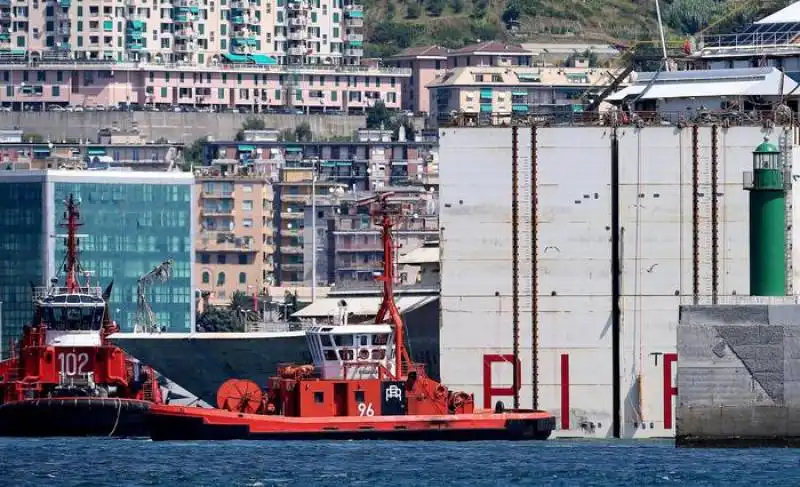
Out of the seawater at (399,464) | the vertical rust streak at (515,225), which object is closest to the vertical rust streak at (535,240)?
the vertical rust streak at (515,225)

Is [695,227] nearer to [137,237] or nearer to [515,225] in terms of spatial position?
[515,225]

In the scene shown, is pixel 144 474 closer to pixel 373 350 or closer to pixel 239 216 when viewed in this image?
pixel 373 350

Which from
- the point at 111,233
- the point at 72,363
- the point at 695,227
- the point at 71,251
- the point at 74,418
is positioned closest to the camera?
the point at 695,227

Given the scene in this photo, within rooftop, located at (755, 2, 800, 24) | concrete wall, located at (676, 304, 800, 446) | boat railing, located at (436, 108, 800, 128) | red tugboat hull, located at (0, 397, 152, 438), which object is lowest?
red tugboat hull, located at (0, 397, 152, 438)

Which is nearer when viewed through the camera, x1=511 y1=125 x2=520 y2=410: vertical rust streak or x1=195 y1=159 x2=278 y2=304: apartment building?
x1=511 y1=125 x2=520 y2=410: vertical rust streak

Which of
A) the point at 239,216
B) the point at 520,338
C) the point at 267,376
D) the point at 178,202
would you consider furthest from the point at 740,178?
the point at 239,216

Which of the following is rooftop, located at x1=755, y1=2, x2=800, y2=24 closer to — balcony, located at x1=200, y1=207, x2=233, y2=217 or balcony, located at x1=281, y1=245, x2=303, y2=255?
balcony, located at x1=200, y1=207, x2=233, y2=217

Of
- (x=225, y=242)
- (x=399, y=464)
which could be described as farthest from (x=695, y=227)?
(x=225, y=242)

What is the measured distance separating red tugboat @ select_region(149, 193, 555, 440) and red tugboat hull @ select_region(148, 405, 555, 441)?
0.08ft

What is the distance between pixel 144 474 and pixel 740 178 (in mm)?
19661

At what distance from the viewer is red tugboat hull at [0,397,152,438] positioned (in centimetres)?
9969

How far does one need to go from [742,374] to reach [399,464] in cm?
767

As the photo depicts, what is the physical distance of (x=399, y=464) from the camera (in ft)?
255

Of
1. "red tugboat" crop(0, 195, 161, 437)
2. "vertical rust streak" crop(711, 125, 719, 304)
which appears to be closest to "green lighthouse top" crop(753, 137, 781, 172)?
"vertical rust streak" crop(711, 125, 719, 304)
